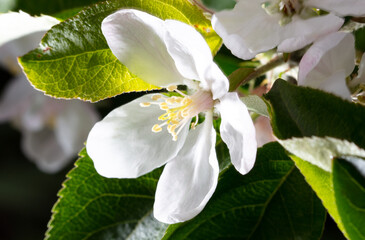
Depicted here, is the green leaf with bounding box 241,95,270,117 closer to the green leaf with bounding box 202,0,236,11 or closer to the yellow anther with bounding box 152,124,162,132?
the yellow anther with bounding box 152,124,162,132

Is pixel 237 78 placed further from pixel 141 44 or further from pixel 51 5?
pixel 51 5

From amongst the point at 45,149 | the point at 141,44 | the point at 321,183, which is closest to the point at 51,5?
the point at 141,44

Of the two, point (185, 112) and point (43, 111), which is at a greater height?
point (185, 112)

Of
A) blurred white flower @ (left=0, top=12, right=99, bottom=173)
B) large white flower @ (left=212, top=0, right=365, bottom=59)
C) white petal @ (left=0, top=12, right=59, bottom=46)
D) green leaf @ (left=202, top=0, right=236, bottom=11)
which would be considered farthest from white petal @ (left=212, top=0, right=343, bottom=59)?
blurred white flower @ (left=0, top=12, right=99, bottom=173)

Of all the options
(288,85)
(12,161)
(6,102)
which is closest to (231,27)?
(288,85)

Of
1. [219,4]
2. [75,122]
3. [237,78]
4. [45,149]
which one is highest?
[237,78]

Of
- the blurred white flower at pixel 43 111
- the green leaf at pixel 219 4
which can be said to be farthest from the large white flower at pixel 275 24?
the blurred white flower at pixel 43 111
